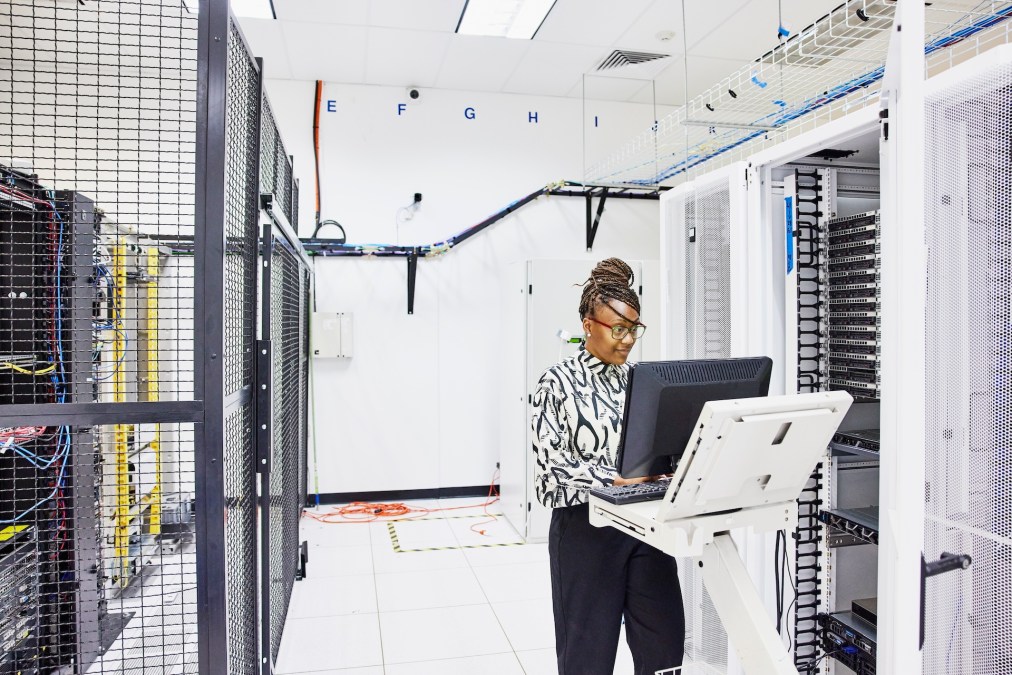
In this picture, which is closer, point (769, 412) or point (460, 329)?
point (769, 412)

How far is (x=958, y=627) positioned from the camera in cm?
134

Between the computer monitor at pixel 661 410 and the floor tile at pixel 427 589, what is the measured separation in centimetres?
213

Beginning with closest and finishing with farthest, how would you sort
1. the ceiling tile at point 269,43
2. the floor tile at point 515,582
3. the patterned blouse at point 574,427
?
the patterned blouse at point 574,427 → the floor tile at point 515,582 → the ceiling tile at point 269,43

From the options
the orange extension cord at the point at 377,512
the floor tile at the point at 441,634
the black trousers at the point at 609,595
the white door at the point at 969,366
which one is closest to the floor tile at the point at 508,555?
the orange extension cord at the point at 377,512

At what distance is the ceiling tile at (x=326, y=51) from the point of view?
4023 millimetres

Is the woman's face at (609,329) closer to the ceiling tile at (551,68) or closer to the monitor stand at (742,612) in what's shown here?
the monitor stand at (742,612)

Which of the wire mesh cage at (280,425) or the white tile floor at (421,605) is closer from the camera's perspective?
the wire mesh cage at (280,425)

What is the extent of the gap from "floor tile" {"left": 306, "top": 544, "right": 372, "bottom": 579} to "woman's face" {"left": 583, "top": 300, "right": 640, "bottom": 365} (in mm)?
2455

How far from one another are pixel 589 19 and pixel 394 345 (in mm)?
2643

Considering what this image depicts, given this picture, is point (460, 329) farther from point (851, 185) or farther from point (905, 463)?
point (905, 463)

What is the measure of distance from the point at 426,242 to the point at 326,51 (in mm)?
1507

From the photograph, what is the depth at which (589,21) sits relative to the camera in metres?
3.91

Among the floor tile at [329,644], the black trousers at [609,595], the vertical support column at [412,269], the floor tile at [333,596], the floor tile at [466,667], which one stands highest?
the vertical support column at [412,269]

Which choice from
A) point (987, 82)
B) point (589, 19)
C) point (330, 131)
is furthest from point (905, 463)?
point (330, 131)
